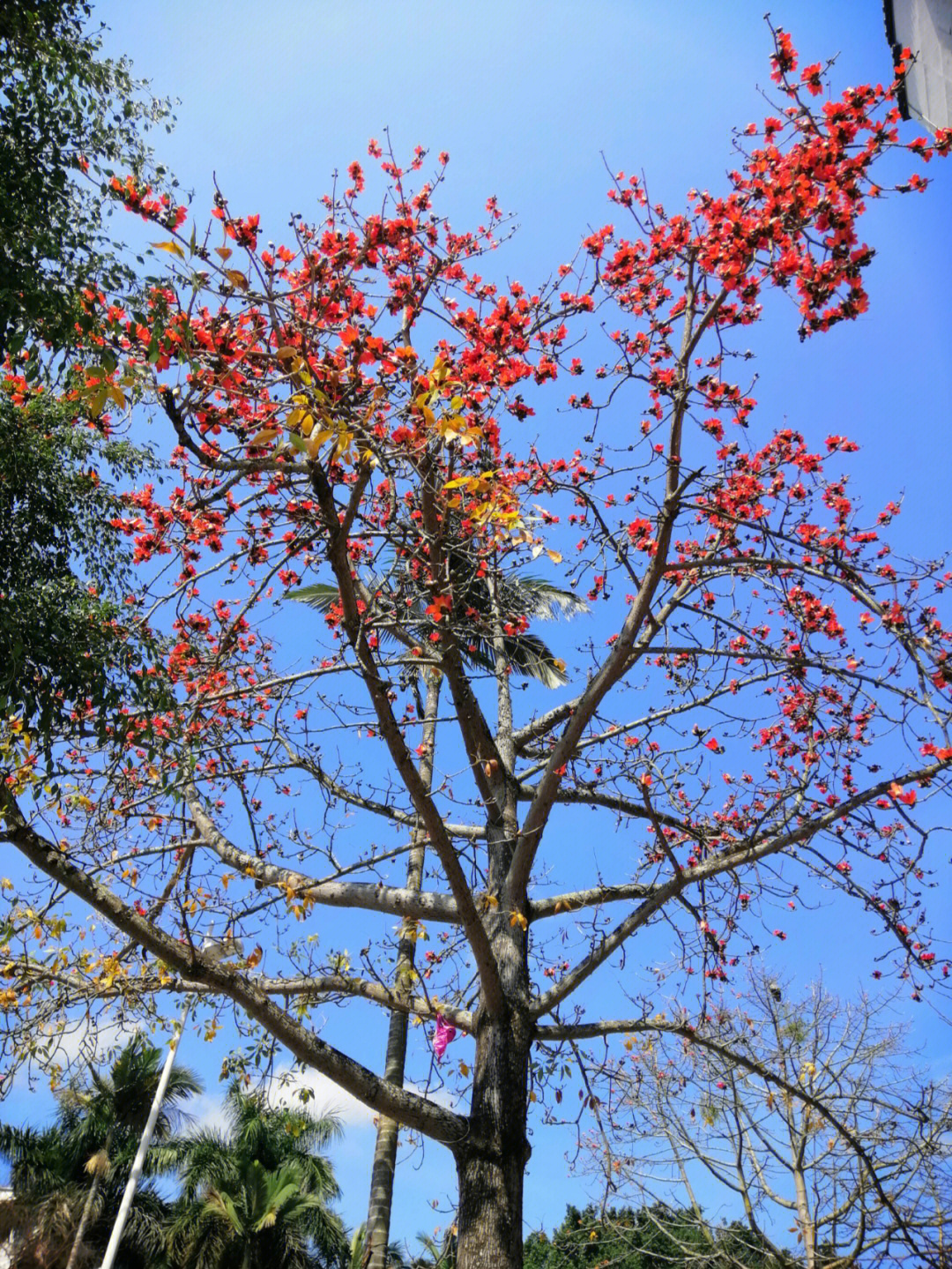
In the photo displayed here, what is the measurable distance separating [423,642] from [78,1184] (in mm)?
15015

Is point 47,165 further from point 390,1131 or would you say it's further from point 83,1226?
point 83,1226

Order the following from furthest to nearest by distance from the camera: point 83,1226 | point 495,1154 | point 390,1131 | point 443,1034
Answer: point 83,1226 < point 390,1131 < point 443,1034 < point 495,1154

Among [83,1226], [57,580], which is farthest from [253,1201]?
[57,580]

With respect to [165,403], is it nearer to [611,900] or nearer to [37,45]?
[37,45]

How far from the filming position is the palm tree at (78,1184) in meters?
15.7

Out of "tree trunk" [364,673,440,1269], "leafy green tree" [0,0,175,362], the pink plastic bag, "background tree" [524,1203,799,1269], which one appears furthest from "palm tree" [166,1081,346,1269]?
"leafy green tree" [0,0,175,362]

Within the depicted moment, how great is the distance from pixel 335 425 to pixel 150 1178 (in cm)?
1736

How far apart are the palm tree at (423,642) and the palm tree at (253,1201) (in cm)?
740

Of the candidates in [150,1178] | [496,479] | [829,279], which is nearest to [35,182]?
[496,479]

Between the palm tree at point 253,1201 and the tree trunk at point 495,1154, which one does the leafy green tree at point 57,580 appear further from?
the palm tree at point 253,1201

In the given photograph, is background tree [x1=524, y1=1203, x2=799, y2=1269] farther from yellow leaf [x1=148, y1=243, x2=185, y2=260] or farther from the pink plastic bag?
yellow leaf [x1=148, y1=243, x2=185, y2=260]

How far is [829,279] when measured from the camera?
4.93 m

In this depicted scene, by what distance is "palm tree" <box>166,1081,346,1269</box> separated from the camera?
15.4 metres

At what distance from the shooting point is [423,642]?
240 inches
